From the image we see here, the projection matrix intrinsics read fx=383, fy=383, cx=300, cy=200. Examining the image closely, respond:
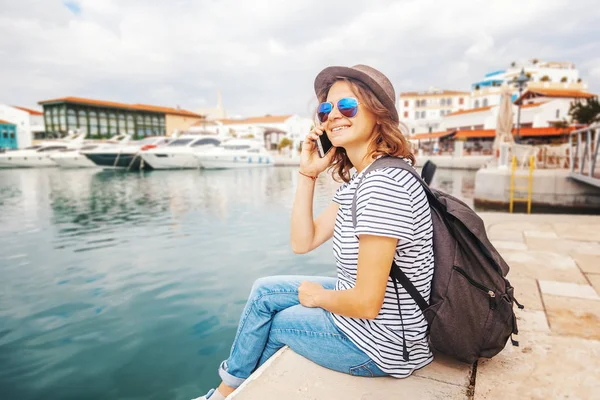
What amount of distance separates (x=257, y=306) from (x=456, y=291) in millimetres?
854

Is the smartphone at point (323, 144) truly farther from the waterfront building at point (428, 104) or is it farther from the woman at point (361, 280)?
the waterfront building at point (428, 104)

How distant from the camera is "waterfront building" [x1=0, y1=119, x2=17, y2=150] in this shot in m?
56.2

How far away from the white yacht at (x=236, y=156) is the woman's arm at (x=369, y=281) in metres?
28.1

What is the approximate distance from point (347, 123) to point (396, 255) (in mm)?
583

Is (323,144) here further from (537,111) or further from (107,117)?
(107,117)

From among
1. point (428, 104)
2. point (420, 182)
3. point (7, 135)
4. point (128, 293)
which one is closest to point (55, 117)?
point (7, 135)

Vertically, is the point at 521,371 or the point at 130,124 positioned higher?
the point at 130,124

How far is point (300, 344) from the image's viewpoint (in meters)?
1.71

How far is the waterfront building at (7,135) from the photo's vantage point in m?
56.2

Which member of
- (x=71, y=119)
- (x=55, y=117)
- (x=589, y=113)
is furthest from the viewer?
(x=55, y=117)

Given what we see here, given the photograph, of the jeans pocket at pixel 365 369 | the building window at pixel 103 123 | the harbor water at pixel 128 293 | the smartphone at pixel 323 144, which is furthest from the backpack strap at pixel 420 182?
the building window at pixel 103 123

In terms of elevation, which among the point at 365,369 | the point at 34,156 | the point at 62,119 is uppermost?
the point at 62,119

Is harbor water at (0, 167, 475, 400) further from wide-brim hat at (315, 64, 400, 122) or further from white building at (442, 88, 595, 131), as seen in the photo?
white building at (442, 88, 595, 131)

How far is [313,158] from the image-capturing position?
2.00m
